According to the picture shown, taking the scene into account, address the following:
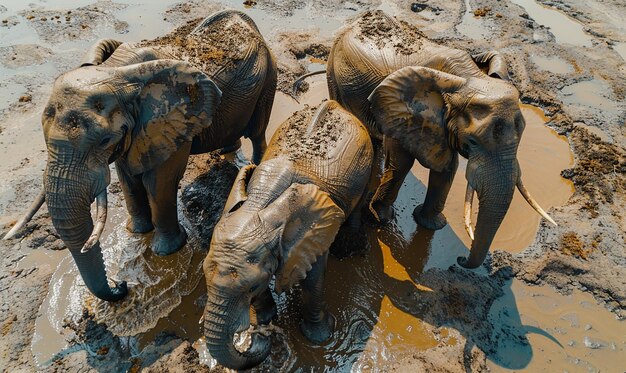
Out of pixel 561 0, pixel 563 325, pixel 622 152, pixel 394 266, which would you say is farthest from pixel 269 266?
pixel 561 0

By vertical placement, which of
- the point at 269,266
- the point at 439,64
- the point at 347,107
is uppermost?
the point at 439,64

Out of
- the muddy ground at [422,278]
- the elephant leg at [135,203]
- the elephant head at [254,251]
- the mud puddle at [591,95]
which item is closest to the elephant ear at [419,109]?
the muddy ground at [422,278]

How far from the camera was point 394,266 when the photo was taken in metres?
6.07

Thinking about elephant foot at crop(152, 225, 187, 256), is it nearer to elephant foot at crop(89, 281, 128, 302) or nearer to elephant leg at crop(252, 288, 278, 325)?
elephant foot at crop(89, 281, 128, 302)

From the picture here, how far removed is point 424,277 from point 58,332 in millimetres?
4528

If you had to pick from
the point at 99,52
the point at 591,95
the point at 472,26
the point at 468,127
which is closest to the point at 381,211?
the point at 468,127

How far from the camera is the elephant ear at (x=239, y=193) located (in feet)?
13.3

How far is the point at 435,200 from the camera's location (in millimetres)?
6320

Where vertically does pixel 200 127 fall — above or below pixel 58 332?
above

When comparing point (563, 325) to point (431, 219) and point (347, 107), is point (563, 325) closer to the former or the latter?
point (431, 219)

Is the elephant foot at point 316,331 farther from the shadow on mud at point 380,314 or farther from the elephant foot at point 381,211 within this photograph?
the elephant foot at point 381,211

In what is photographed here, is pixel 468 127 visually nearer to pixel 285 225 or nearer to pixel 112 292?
pixel 285 225

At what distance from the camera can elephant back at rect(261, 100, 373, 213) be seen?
4.69 meters

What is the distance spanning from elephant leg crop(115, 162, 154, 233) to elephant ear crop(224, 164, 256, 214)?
1.91 metres
